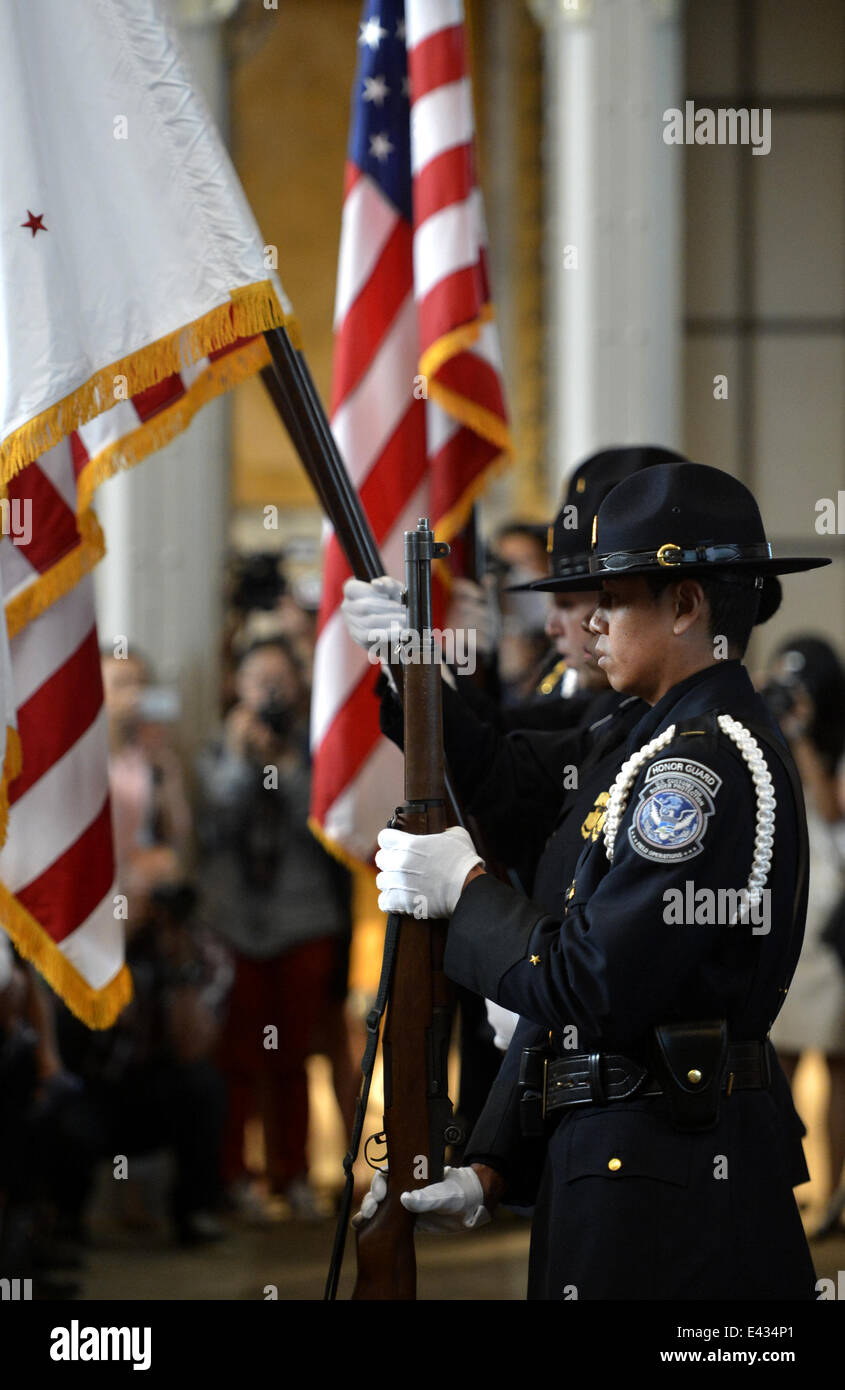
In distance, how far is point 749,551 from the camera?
213cm

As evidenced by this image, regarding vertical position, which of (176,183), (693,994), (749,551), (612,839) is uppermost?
(176,183)

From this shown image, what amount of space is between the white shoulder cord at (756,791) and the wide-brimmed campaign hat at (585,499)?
71 cm

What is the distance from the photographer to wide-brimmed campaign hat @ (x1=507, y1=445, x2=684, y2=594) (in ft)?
9.26

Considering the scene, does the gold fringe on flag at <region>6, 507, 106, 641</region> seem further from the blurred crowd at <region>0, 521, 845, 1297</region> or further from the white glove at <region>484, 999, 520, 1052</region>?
the blurred crowd at <region>0, 521, 845, 1297</region>

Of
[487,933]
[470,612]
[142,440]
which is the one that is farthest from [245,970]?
[487,933]

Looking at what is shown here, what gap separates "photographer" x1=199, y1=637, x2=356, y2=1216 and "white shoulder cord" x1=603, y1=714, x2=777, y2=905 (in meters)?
3.23

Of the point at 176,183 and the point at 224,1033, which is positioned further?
the point at 224,1033

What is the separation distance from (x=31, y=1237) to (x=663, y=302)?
4754 millimetres

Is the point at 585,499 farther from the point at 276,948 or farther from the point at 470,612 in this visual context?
the point at 276,948

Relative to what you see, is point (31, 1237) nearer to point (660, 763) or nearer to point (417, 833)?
point (417, 833)

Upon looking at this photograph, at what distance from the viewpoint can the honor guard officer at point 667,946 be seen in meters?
1.99

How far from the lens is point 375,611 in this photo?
268cm

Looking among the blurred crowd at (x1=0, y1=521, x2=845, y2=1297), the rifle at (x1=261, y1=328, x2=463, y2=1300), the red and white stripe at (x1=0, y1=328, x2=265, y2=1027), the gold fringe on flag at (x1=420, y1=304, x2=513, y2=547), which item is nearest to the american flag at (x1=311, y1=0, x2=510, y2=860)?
the gold fringe on flag at (x1=420, y1=304, x2=513, y2=547)
